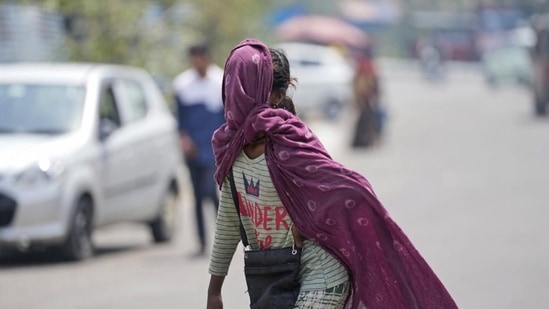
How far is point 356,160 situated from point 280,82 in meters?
18.8

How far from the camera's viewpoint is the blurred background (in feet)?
33.4

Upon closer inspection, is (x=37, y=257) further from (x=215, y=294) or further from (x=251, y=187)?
(x=251, y=187)

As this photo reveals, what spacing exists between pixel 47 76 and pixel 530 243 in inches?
180

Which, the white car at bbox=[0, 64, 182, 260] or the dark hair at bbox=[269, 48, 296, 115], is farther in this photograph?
the white car at bbox=[0, 64, 182, 260]

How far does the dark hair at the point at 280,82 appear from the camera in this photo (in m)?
4.39

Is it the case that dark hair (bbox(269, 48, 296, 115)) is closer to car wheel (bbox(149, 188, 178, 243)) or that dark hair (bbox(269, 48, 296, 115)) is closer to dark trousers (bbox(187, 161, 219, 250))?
dark trousers (bbox(187, 161, 219, 250))

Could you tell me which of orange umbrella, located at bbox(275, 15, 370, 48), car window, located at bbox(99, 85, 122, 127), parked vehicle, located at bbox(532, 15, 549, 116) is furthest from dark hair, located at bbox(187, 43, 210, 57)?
orange umbrella, located at bbox(275, 15, 370, 48)

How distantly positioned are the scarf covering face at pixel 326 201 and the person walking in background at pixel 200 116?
7.07 m

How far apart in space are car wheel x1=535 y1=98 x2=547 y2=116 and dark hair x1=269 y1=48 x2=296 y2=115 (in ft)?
93.0

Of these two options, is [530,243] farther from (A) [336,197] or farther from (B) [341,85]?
(B) [341,85]

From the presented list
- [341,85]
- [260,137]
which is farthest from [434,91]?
[260,137]

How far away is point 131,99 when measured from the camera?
43.3ft

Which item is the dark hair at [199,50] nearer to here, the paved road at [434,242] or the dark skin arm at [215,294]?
the paved road at [434,242]

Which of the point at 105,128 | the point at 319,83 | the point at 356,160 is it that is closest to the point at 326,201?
the point at 105,128
